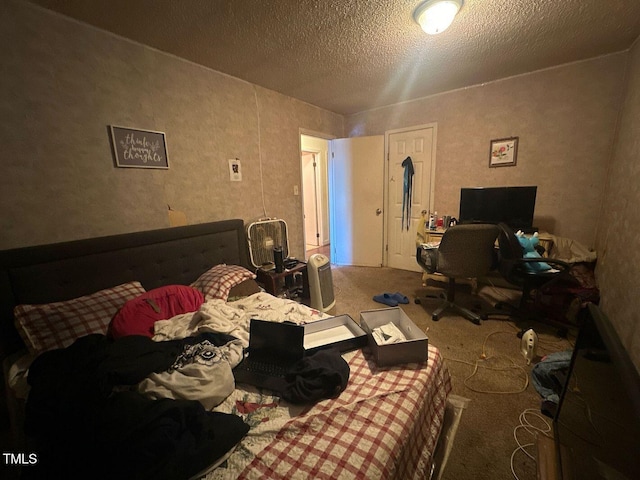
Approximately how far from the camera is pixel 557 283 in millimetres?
2371

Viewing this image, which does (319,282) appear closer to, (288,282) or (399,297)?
(288,282)

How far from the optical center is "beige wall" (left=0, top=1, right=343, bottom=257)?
1.52 metres

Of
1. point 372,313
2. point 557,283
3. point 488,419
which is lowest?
point 488,419

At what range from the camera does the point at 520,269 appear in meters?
2.37

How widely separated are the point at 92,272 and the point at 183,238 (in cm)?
64

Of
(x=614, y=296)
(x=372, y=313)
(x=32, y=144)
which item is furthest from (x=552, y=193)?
(x=32, y=144)

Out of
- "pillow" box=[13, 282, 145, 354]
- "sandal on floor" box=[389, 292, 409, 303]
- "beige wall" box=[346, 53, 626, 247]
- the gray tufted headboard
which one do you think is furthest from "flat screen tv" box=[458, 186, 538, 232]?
"pillow" box=[13, 282, 145, 354]

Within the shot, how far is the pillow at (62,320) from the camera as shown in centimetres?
136

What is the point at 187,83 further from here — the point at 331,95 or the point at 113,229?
the point at 331,95

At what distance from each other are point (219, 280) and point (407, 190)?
2981mm

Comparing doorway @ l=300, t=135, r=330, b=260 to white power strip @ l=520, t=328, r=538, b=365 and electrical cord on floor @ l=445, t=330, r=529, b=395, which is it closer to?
electrical cord on floor @ l=445, t=330, r=529, b=395

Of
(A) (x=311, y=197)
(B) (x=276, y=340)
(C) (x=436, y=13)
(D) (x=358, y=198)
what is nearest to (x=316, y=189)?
(A) (x=311, y=197)

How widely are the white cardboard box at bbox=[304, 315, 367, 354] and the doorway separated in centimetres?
366

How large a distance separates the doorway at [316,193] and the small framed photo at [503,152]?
282 centimetres
